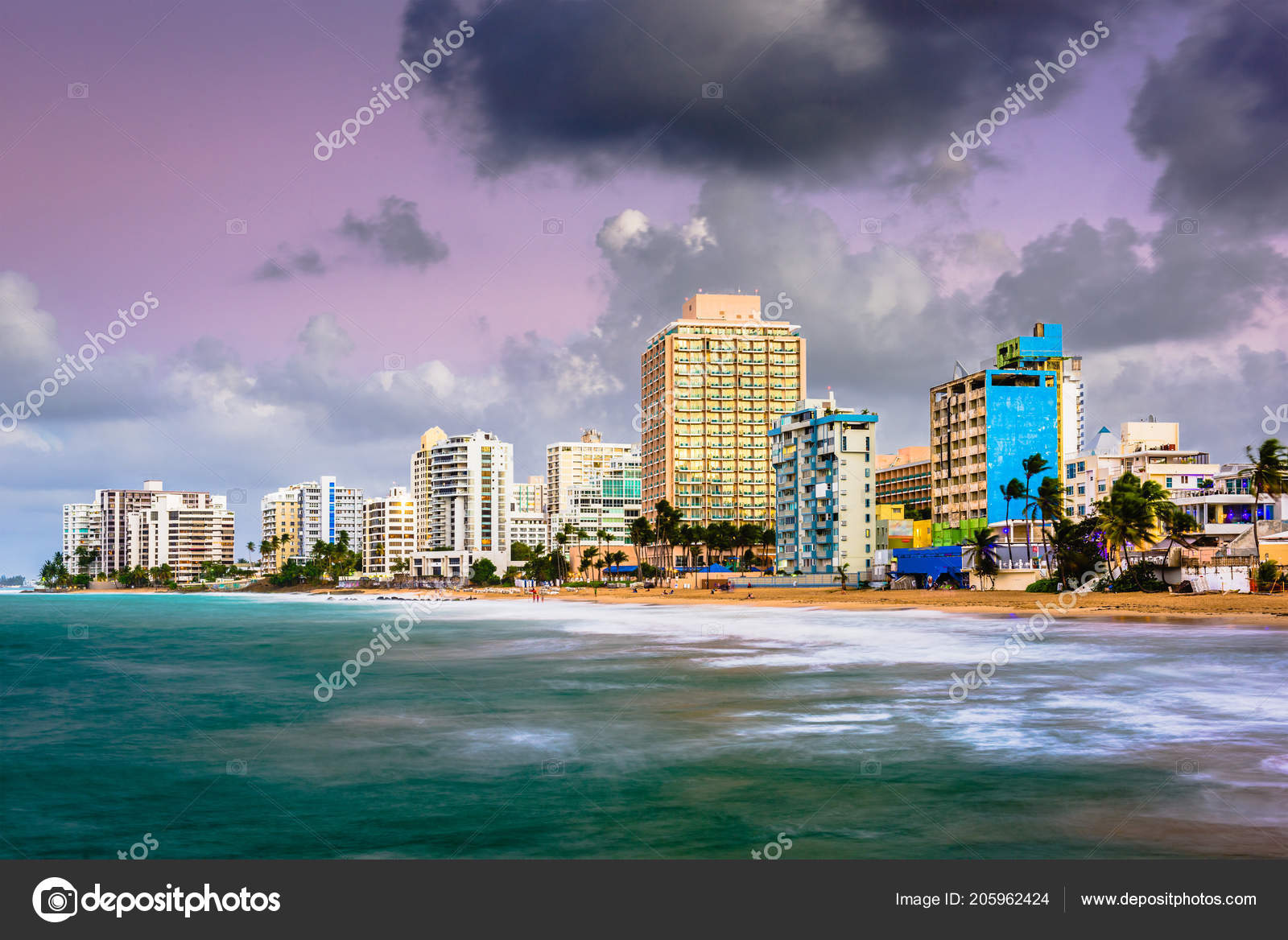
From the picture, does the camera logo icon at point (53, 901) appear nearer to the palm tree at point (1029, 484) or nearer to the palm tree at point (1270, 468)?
the palm tree at point (1270, 468)

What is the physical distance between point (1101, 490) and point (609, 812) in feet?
410

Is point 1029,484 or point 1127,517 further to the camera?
point 1029,484

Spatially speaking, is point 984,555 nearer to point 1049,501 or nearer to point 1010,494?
point 1010,494

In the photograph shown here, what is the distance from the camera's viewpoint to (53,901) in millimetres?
10508

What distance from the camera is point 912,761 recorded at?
2491cm

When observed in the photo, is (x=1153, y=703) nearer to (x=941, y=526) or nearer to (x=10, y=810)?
(x=10, y=810)

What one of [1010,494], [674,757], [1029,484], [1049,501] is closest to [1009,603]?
[1049,501]

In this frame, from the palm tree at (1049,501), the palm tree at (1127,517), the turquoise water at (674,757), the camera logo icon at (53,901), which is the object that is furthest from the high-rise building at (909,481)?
the camera logo icon at (53,901)

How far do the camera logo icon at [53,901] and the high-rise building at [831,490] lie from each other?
15329 cm

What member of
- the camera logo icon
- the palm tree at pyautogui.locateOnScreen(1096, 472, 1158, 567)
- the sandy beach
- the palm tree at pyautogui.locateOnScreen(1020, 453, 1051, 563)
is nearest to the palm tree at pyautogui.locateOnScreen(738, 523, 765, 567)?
the sandy beach

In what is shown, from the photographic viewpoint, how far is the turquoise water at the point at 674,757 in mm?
18984

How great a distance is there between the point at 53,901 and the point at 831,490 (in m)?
163

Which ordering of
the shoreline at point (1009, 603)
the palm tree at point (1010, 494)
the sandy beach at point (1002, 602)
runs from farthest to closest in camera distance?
1. the palm tree at point (1010, 494)
2. the sandy beach at point (1002, 602)
3. the shoreline at point (1009, 603)

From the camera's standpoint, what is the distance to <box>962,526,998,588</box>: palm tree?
397ft
